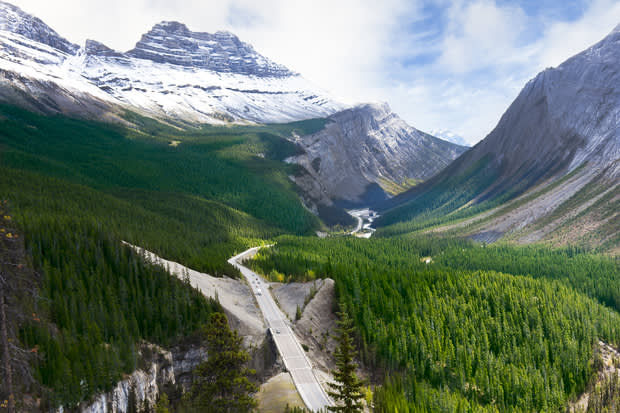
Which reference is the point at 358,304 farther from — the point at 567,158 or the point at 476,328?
the point at 567,158

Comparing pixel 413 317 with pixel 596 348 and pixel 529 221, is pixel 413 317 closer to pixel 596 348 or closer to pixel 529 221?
pixel 596 348

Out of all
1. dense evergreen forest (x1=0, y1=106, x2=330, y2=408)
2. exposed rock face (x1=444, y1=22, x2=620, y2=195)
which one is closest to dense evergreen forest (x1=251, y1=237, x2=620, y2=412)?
dense evergreen forest (x1=0, y1=106, x2=330, y2=408)

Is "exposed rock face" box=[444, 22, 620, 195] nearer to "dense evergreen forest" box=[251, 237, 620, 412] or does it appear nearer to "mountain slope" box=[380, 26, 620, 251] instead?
"mountain slope" box=[380, 26, 620, 251]

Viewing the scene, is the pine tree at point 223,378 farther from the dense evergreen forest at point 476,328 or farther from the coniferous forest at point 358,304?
the dense evergreen forest at point 476,328

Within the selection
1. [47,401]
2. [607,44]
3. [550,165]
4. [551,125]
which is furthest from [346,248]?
[607,44]

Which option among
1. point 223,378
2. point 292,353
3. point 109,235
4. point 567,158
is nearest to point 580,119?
point 567,158
